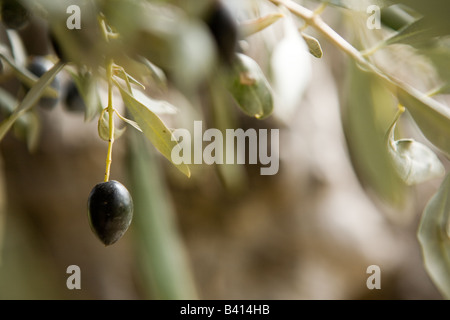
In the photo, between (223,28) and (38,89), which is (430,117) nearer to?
(223,28)

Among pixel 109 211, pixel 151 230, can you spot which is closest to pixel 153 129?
pixel 109 211

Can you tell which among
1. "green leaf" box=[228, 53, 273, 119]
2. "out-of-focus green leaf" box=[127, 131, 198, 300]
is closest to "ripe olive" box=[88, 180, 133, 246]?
"green leaf" box=[228, 53, 273, 119]

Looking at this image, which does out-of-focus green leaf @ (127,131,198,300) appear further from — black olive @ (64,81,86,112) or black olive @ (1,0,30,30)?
black olive @ (1,0,30,30)

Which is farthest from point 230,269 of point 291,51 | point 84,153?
point 291,51

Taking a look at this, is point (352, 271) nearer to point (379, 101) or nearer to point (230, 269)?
point (230, 269)

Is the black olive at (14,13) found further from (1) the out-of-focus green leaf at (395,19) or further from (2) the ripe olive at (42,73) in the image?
(1) the out-of-focus green leaf at (395,19)

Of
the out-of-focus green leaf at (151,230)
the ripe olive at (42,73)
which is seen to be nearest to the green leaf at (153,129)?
the ripe olive at (42,73)
